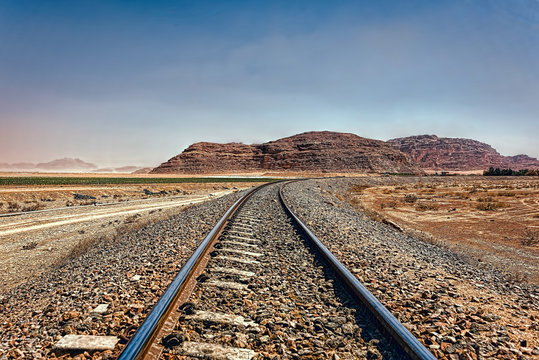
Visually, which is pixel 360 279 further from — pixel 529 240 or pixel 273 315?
pixel 529 240

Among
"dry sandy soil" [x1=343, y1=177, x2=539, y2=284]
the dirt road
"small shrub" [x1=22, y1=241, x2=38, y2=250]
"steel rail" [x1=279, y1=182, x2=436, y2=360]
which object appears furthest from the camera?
"dry sandy soil" [x1=343, y1=177, x2=539, y2=284]

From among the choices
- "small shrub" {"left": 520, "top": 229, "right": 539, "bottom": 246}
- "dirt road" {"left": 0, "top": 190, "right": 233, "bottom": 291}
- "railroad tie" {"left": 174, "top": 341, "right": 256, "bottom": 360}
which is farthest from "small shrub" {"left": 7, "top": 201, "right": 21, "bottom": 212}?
"small shrub" {"left": 520, "top": 229, "right": 539, "bottom": 246}

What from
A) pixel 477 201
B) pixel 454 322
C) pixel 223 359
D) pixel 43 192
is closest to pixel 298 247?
pixel 454 322

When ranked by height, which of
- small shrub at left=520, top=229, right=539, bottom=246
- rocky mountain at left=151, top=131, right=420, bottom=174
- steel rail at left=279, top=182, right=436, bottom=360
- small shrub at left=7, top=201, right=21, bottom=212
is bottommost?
small shrub at left=520, top=229, right=539, bottom=246

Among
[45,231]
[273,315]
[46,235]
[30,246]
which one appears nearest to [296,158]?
[45,231]

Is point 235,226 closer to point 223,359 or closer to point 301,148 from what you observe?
point 223,359

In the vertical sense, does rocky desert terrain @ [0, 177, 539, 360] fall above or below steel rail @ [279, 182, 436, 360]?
below

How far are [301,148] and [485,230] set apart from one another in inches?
5209

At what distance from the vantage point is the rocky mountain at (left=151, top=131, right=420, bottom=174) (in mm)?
128075

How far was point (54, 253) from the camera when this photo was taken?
8.73 m

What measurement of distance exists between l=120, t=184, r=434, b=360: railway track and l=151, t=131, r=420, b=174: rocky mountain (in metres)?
122

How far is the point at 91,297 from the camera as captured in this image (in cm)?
403

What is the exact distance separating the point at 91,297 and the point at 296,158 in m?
134

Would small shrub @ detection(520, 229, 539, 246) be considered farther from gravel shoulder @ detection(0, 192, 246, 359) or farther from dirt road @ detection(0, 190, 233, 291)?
dirt road @ detection(0, 190, 233, 291)
